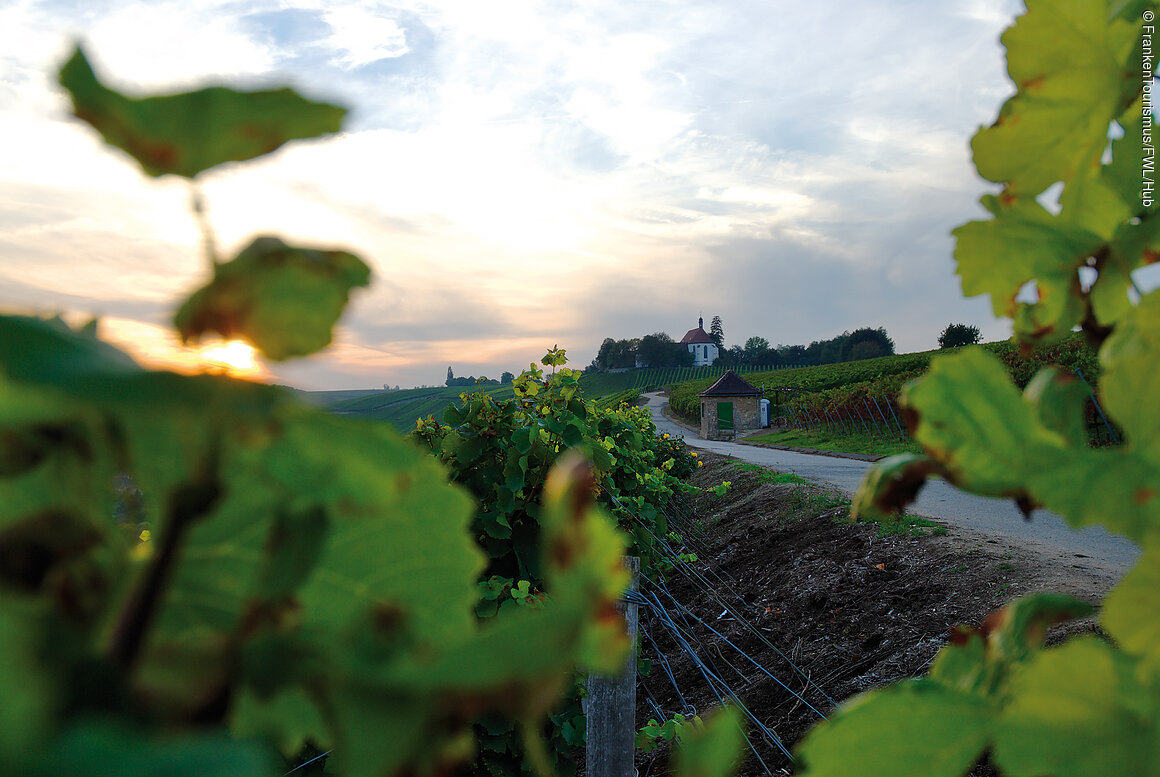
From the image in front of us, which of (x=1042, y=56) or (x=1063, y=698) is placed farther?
(x=1042, y=56)

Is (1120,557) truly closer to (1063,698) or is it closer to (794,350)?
(1063,698)

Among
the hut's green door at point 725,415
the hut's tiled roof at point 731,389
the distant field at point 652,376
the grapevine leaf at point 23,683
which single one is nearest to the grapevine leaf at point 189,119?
the grapevine leaf at point 23,683

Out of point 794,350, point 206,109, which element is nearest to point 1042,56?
point 206,109

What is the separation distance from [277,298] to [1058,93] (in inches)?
22.2

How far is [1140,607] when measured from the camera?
1.17ft

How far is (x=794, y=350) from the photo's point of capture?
220 feet

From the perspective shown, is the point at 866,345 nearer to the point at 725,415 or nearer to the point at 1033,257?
the point at 725,415

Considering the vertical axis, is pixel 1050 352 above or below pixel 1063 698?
above

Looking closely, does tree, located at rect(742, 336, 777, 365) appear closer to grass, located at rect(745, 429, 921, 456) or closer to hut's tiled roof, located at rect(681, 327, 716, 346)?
hut's tiled roof, located at rect(681, 327, 716, 346)

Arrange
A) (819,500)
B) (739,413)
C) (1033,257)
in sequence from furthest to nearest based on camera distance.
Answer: (739,413)
(819,500)
(1033,257)

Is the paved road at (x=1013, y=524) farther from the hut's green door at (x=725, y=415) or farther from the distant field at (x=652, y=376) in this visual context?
the distant field at (x=652, y=376)

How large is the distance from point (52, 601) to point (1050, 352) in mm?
24980

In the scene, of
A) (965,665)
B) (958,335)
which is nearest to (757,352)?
(958,335)

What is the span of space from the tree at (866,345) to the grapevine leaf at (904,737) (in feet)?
183
